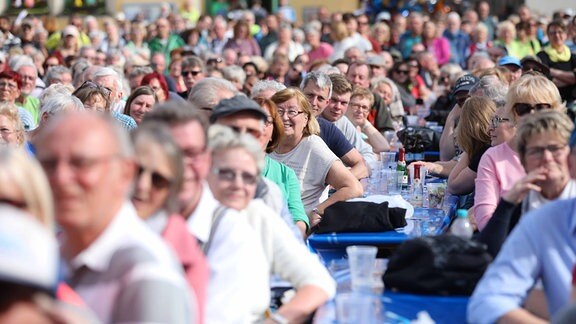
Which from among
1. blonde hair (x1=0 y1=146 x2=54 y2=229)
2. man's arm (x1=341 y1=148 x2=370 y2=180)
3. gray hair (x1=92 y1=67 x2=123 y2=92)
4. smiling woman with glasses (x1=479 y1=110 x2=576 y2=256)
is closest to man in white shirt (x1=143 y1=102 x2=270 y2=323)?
smiling woman with glasses (x1=479 y1=110 x2=576 y2=256)

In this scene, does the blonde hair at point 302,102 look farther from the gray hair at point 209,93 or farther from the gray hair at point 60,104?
the gray hair at point 60,104

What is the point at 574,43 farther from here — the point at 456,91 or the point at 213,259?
the point at 213,259

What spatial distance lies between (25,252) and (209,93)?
5552 millimetres

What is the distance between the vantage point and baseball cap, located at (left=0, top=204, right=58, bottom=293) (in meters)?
2.48

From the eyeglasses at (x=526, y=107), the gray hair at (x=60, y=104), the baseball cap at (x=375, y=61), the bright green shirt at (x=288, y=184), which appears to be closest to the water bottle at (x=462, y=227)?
the eyeglasses at (x=526, y=107)

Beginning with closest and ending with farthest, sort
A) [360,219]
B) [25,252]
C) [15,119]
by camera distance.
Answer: [25,252], [360,219], [15,119]

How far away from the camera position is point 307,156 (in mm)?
8500

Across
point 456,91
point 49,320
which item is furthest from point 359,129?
point 49,320

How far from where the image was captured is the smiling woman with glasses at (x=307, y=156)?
27.5 ft

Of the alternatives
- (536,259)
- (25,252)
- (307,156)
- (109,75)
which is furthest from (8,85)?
(25,252)

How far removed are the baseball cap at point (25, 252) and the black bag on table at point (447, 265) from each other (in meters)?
2.64

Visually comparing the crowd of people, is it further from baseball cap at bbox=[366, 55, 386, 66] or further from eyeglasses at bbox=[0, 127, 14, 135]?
baseball cap at bbox=[366, 55, 386, 66]

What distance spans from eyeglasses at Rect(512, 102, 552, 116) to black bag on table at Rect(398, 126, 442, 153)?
16.5 ft

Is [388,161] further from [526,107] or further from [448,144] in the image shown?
[526,107]
